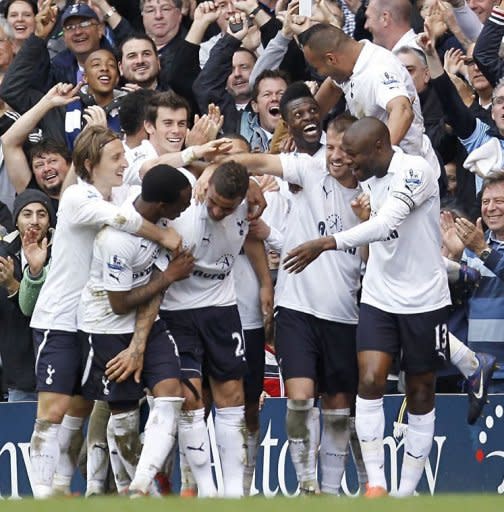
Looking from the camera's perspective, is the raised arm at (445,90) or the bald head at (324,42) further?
the raised arm at (445,90)

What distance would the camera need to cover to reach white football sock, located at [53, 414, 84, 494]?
12305mm

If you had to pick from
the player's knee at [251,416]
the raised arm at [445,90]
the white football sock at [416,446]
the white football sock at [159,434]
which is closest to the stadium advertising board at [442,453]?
the player's knee at [251,416]

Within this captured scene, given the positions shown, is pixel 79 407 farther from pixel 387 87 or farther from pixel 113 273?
pixel 387 87

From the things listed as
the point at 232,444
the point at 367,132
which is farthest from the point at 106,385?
the point at 367,132

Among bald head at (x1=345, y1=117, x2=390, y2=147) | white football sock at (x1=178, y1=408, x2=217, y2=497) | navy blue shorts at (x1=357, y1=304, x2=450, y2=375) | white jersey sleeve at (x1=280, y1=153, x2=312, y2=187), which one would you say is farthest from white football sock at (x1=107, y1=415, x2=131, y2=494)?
bald head at (x1=345, y1=117, x2=390, y2=147)

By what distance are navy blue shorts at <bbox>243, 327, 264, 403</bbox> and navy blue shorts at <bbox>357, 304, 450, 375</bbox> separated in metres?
1.00

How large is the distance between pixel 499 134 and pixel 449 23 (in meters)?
1.53

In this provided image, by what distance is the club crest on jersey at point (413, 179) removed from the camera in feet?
37.8

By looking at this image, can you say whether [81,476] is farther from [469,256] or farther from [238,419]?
[469,256]

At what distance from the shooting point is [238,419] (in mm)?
11852

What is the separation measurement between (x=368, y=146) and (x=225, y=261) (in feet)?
4.21

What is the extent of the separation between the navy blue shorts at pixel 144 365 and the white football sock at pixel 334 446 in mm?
1419

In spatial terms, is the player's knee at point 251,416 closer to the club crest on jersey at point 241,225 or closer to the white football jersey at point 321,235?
the white football jersey at point 321,235

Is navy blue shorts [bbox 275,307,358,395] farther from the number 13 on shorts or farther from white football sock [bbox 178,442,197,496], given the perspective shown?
white football sock [bbox 178,442,197,496]
